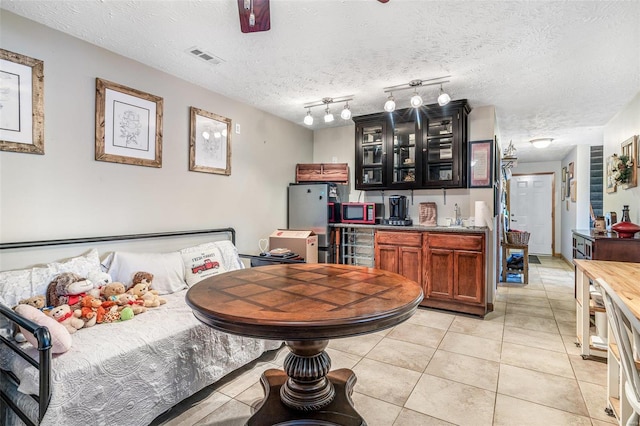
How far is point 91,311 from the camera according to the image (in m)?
1.94

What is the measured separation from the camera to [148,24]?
2209 millimetres

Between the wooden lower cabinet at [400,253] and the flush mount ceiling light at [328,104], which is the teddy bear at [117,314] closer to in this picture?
the flush mount ceiling light at [328,104]

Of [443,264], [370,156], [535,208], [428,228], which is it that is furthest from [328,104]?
[535,208]

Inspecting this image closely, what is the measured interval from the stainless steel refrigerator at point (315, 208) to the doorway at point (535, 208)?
5.83 m

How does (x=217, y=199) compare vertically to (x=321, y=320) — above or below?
above

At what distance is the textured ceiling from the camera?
200 centimetres

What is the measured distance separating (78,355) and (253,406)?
100cm

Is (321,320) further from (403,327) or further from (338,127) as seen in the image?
(338,127)

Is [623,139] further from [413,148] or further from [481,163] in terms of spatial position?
[413,148]

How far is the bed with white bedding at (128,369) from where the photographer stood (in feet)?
4.80

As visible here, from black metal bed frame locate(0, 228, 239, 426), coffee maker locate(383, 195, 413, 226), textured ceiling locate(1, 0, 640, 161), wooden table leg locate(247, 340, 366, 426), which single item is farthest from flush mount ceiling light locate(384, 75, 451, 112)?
black metal bed frame locate(0, 228, 239, 426)

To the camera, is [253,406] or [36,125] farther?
[36,125]

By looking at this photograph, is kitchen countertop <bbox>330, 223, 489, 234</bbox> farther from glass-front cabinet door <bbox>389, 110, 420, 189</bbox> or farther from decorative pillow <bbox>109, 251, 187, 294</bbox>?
decorative pillow <bbox>109, 251, 187, 294</bbox>

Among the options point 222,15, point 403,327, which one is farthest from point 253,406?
point 222,15
